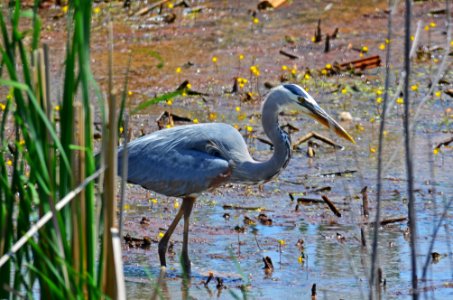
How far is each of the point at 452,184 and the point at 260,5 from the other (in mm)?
4773

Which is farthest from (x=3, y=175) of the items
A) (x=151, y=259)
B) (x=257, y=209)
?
(x=257, y=209)

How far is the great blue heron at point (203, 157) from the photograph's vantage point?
6.63 m

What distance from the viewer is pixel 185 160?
673 cm

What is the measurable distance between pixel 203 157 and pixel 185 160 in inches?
4.6

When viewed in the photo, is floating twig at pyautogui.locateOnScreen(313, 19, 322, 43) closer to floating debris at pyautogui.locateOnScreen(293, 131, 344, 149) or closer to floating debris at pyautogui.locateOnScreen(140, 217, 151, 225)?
floating debris at pyautogui.locateOnScreen(293, 131, 344, 149)

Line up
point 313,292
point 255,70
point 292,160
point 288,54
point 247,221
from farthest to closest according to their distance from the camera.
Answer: point 288,54, point 255,70, point 292,160, point 247,221, point 313,292

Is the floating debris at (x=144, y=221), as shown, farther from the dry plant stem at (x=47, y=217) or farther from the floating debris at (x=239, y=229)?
the dry plant stem at (x=47, y=217)

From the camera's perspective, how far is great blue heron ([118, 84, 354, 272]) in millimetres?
6633

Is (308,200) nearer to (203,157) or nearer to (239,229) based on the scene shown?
(239,229)

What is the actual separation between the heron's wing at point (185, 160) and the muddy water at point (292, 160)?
1.17ft

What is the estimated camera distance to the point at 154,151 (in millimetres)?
6758

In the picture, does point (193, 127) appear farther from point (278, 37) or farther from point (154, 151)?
point (278, 37)

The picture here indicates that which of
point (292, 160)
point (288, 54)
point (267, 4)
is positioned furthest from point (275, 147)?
point (267, 4)

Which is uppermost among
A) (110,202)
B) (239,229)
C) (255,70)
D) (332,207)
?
(255,70)
